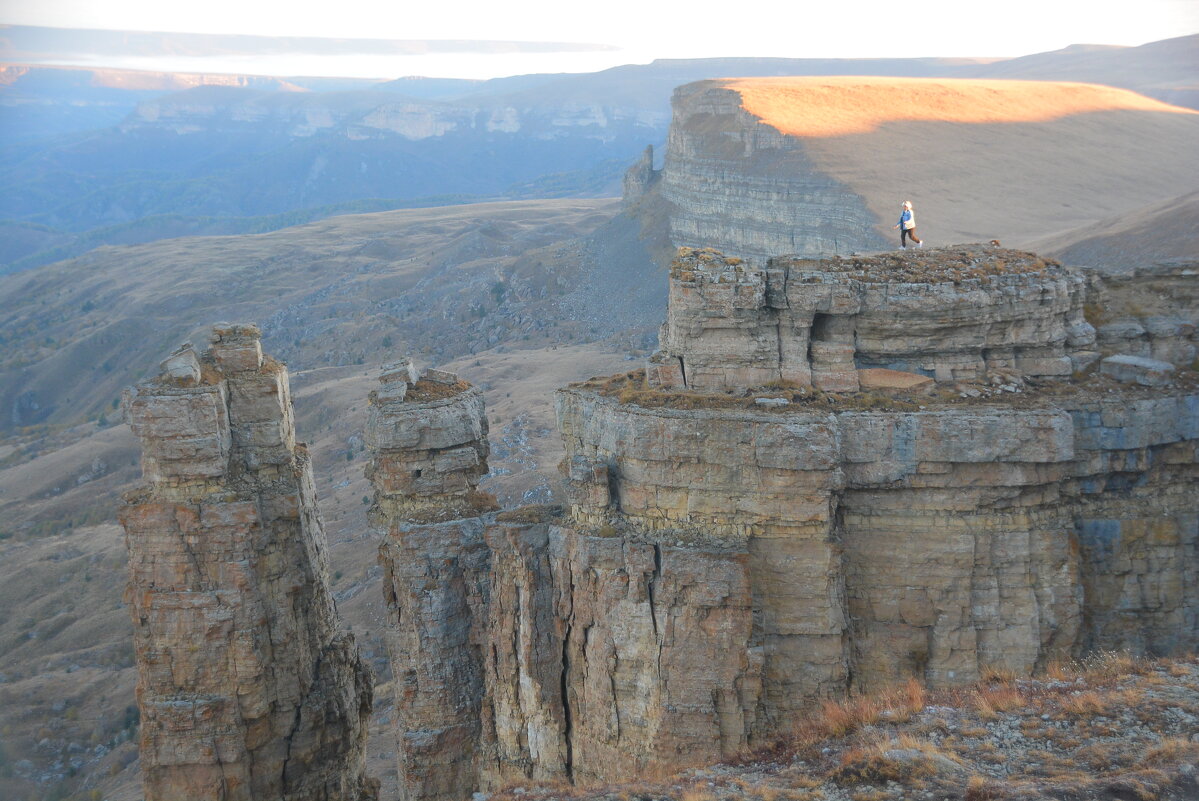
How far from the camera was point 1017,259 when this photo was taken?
22.3 m

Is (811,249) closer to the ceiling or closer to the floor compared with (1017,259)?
closer to the floor

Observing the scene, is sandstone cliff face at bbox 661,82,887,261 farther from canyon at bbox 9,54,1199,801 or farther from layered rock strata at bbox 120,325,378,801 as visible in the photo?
layered rock strata at bbox 120,325,378,801

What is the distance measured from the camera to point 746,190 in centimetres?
8669

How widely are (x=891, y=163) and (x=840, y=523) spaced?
72818 mm

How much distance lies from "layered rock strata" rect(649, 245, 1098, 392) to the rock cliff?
0.18ft

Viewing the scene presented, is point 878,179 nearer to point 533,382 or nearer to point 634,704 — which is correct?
point 533,382

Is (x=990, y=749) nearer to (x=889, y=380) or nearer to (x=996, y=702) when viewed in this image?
(x=996, y=702)

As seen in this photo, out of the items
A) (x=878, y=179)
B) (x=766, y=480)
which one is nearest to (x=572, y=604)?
(x=766, y=480)

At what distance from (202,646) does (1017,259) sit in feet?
61.4

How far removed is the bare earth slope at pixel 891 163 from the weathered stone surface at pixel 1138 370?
5274cm

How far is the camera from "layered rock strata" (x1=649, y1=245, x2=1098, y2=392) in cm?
2075

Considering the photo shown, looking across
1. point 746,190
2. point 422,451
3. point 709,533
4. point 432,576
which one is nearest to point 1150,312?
point 709,533

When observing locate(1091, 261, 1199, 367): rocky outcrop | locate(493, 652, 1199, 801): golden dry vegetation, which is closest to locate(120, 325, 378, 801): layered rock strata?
locate(493, 652, 1199, 801): golden dry vegetation

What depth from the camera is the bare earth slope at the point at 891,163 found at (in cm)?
8156
